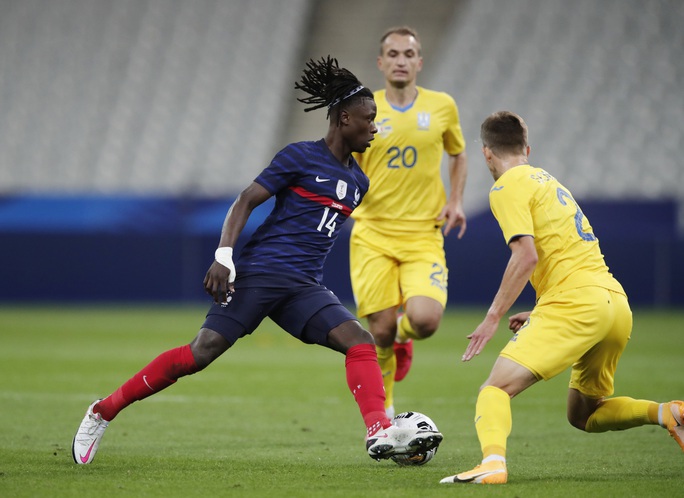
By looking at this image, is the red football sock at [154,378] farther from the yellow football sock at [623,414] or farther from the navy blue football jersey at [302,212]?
the yellow football sock at [623,414]

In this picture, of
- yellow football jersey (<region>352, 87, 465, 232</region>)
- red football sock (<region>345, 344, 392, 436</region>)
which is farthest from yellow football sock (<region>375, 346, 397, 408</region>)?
red football sock (<region>345, 344, 392, 436</region>)

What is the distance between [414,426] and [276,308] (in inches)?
39.2

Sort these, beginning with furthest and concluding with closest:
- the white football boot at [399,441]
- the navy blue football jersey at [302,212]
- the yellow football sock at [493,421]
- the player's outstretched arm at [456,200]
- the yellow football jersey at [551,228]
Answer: the player's outstretched arm at [456,200], the navy blue football jersey at [302,212], the white football boot at [399,441], the yellow football jersey at [551,228], the yellow football sock at [493,421]

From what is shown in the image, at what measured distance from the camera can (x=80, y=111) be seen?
27.1 meters

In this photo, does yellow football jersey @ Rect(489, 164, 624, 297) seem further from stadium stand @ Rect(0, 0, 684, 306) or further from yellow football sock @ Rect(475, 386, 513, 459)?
stadium stand @ Rect(0, 0, 684, 306)

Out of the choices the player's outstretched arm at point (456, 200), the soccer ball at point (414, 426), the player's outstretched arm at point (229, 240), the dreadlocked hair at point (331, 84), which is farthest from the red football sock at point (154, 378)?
the player's outstretched arm at point (456, 200)

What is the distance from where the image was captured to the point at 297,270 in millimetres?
5727

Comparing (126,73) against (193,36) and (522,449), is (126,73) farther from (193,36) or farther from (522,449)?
(522,449)

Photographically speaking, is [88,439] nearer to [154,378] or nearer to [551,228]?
[154,378]

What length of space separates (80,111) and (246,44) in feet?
15.5

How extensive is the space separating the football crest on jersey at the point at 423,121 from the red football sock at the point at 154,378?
9.36 ft

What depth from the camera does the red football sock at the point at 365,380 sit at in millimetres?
5508

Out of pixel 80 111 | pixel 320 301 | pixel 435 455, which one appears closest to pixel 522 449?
pixel 435 455

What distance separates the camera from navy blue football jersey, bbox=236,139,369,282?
567 centimetres
